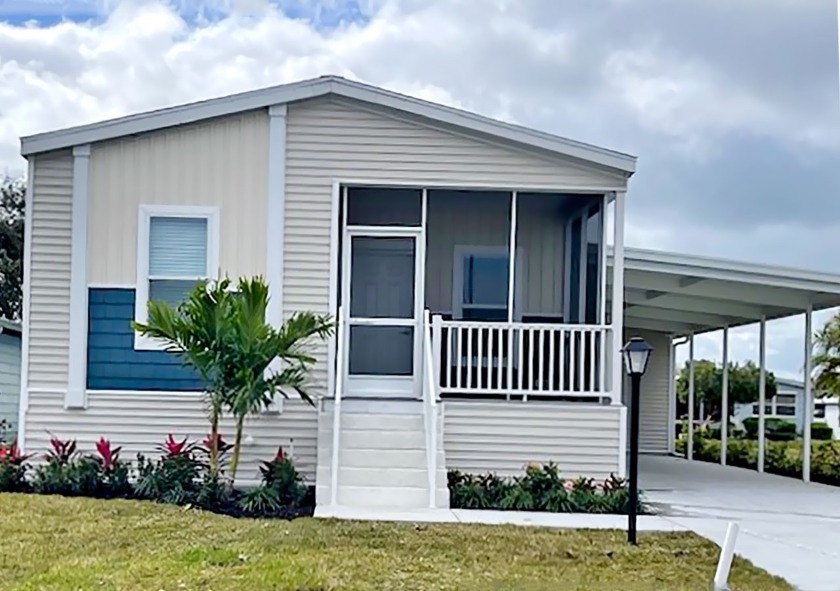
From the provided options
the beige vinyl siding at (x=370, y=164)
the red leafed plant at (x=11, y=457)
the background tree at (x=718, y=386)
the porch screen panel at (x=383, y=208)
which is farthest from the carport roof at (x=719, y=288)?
the background tree at (x=718, y=386)

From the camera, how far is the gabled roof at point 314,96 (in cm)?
1063

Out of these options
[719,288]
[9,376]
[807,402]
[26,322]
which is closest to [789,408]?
[807,402]

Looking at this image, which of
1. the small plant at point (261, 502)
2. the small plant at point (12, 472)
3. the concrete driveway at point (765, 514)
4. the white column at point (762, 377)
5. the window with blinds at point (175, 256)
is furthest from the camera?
the white column at point (762, 377)

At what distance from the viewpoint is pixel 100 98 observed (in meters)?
16.4

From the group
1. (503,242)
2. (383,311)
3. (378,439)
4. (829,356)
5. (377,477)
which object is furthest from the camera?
(829,356)

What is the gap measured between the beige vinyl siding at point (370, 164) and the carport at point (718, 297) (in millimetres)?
1967

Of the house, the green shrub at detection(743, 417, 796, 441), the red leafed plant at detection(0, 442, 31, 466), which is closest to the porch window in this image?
the house

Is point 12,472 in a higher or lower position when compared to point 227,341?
lower

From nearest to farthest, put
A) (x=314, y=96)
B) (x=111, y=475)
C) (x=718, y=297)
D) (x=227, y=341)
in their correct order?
(x=227, y=341)
(x=111, y=475)
(x=314, y=96)
(x=718, y=297)

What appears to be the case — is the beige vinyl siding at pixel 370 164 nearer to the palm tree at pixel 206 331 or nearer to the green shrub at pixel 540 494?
the palm tree at pixel 206 331

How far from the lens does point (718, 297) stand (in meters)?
14.0

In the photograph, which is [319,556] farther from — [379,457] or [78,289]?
[78,289]

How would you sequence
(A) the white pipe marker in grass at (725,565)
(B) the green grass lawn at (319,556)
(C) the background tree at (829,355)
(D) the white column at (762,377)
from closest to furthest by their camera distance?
(A) the white pipe marker in grass at (725,565) < (B) the green grass lawn at (319,556) < (D) the white column at (762,377) < (C) the background tree at (829,355)

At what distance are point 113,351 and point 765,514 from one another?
284 inches
